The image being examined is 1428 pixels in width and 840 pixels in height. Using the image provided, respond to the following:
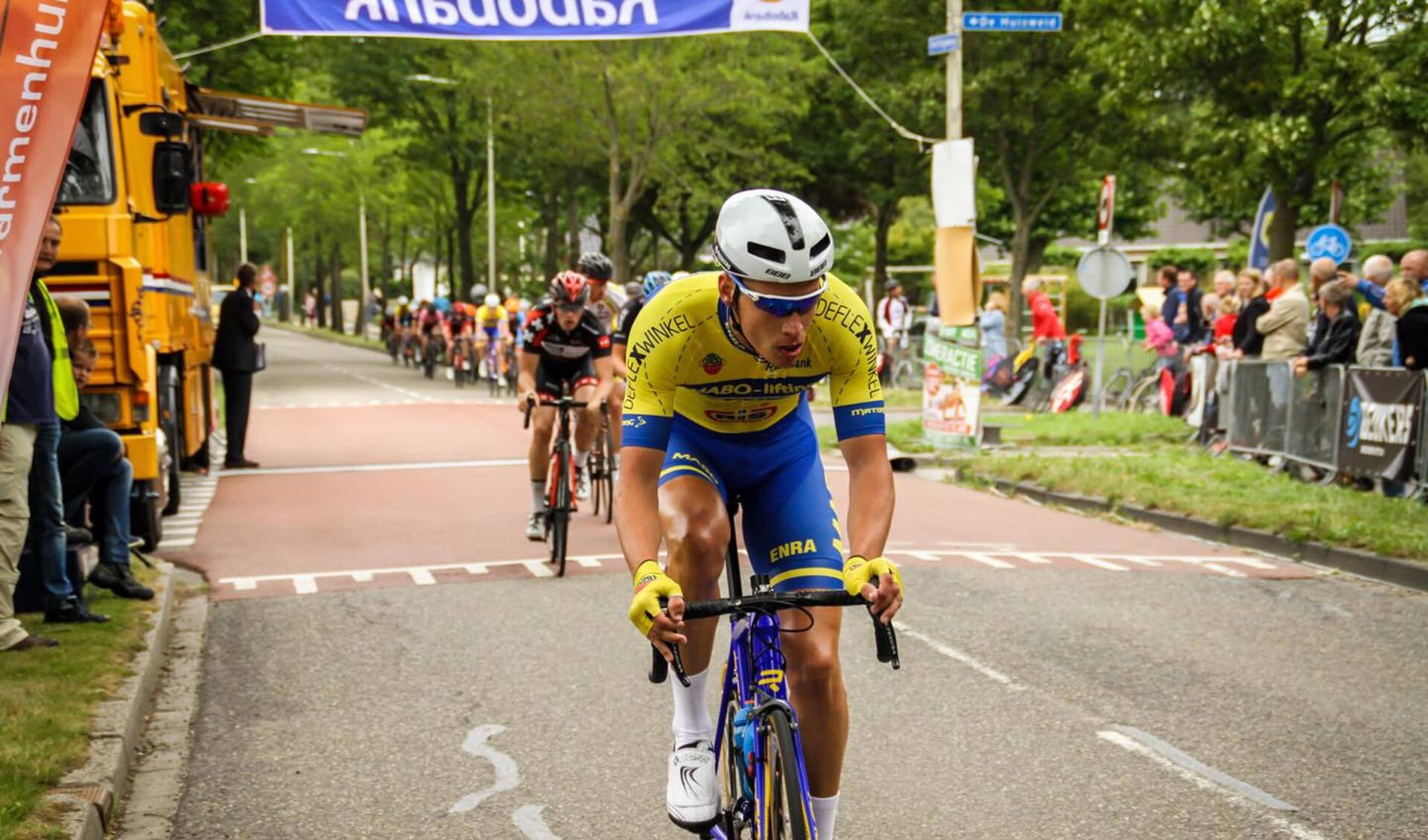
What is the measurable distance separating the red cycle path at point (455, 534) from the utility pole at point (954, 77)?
161 inches

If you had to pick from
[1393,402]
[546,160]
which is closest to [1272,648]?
[1393,402]

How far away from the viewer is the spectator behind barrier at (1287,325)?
15.4 metres

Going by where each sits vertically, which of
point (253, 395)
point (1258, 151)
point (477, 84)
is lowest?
point (253, 395)

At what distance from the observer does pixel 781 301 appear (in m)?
3.71

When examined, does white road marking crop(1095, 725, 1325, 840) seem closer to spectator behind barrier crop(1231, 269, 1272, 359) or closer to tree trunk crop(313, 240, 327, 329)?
spectator behind barrier crop(1231, 269, 1272, 359)

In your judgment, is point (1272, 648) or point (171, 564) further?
point (171, 564)

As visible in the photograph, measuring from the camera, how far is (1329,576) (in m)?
10.5

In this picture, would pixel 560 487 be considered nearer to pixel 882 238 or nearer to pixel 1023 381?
Result: pixel 1023 381

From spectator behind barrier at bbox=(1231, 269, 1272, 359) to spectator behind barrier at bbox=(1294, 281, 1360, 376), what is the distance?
5.87ft

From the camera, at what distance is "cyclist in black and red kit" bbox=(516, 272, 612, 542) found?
401 inches

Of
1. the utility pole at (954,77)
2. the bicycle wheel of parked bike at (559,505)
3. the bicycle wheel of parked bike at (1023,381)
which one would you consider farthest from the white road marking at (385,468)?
the bicycle wheel of parked bike at (1023,381)

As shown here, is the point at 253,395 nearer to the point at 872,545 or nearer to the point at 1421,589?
the point at 1421,589

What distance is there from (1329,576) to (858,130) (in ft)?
112

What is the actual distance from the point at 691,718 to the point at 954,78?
14.3m
